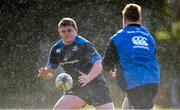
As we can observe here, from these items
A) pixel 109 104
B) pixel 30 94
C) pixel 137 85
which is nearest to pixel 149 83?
pixel 137 85

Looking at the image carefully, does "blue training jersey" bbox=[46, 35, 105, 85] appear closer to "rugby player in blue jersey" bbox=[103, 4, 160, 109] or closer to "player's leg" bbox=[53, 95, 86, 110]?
"player's leg" bbox=[53, 95, 86, 110]

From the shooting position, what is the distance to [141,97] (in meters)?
6.38

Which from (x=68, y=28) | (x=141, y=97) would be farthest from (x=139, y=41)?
(x=68, y=28)

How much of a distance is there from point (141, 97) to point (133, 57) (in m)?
0.45

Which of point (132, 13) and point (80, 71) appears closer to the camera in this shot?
point (132, 13)

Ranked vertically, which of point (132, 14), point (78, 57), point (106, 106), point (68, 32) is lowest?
point (106, 106)

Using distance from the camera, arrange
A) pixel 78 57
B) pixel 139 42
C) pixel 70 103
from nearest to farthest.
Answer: pixel 139 42
pixel 70 103
pixel 78 57

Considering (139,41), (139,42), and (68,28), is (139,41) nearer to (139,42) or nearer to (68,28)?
(139,42)

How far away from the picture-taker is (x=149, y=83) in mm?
6480

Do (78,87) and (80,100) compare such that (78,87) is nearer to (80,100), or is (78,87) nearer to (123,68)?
(80,100)

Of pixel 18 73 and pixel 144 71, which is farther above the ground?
pixel 144 71

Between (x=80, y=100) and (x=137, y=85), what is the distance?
192cm

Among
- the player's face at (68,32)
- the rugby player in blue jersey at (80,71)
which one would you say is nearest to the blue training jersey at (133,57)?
the rugby player in blue jersey at (80,71)

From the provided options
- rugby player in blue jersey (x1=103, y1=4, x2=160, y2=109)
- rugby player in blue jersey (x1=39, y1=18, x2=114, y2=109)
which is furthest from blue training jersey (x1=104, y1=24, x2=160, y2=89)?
rugby player in blue jersey (x1=39, y1=18, x2=114, y2=109)
